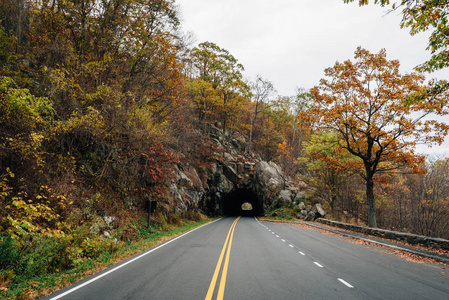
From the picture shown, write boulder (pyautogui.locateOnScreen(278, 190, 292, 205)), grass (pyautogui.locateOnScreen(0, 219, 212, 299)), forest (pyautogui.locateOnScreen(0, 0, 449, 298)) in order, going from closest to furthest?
grass (pyautogui.locateOnScreen(0, 219, 212, 299)), forest (pyautogui.locateOnScreen(0, 0, 449, 298)), boulder (pyautogui.locateOnScreen(278, 190, 292, 205))

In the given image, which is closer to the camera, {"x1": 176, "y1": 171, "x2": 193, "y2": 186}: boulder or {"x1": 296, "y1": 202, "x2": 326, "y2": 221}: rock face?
{"x1": 176, "y1": 171, "x2": 193, "y2": 186}: boulder

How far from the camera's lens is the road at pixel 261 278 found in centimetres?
492

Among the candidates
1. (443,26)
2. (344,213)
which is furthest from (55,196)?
(344,213)

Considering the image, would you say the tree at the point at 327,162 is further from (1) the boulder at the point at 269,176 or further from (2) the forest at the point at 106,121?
(1) the boulder at the point at 269,176


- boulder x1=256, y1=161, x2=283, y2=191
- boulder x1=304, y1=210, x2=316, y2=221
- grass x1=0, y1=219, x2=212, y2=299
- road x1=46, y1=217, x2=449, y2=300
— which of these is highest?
boulder x1=256, y1=161, x2=283, y2=191

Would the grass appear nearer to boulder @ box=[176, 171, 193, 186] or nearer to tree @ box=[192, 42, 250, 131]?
boulder @ box=[176, 171, 193, 186]

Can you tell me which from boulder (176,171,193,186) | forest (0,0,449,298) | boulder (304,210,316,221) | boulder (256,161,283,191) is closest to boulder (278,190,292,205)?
boulder (256,161,283,191)

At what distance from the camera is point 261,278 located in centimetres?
602

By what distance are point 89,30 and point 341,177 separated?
27.3 m

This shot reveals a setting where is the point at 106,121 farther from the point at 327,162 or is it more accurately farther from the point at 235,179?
the point at 235,179

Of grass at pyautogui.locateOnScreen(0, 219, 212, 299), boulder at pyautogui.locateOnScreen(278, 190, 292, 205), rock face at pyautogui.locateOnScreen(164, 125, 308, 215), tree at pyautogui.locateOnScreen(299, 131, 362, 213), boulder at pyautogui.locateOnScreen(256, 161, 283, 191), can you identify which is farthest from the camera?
boulder at pyautogui.locateOnScreen(256, 161, 283, 191)

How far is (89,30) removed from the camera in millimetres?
13031

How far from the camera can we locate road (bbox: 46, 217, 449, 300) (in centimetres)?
492

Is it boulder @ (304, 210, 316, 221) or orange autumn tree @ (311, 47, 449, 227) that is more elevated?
orange autumn tree @ (311, 47, 449, 227)
